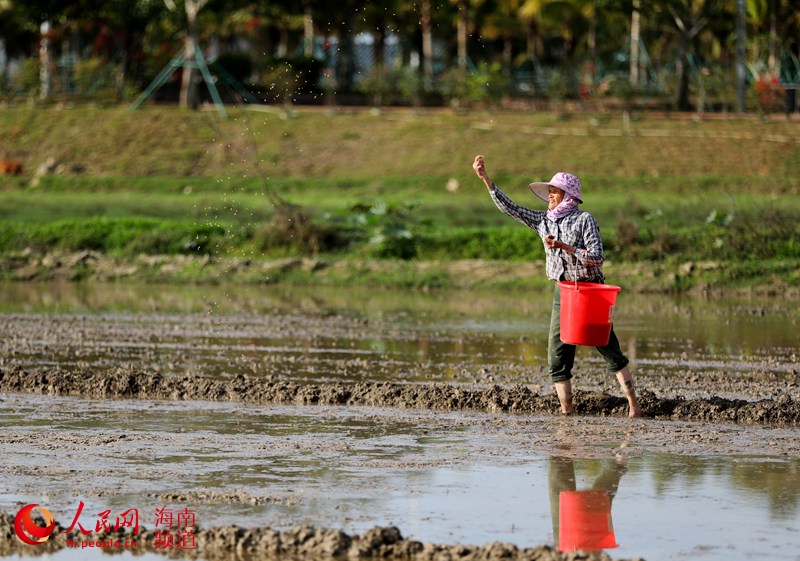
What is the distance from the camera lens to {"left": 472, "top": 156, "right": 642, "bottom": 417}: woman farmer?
8.81 metres

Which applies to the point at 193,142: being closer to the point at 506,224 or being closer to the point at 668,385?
the point at 506,224

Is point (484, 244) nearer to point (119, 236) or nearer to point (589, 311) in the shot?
point (119, 236)

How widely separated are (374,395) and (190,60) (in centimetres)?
2822

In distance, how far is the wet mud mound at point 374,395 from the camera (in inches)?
362

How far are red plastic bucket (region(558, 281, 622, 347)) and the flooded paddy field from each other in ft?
1.91

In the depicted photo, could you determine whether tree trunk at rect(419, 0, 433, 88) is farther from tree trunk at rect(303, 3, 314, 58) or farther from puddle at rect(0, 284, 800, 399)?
puddle at rect(0, 284, 800, 399)

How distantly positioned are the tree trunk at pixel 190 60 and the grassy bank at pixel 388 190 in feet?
4.69

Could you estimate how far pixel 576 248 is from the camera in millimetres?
8844

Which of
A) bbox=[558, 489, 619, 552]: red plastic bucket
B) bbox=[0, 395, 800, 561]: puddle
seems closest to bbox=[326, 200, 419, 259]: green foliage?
bbox=[0, 395, 800, 561]: puddle

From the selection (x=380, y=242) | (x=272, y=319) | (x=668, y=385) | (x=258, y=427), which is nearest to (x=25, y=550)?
(x=258, y=427)

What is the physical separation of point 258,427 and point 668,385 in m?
3.41
